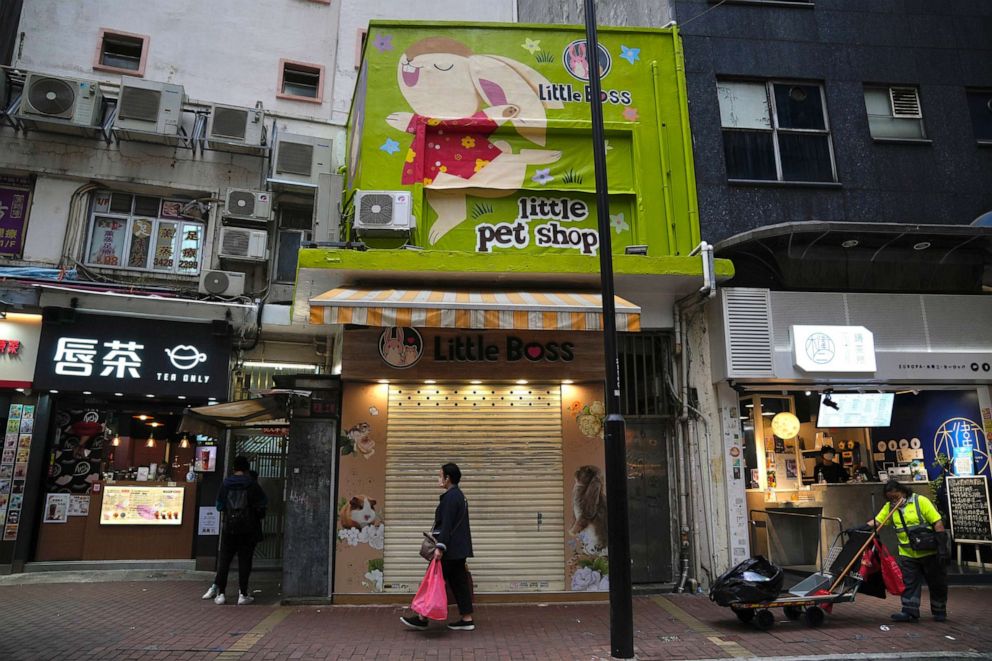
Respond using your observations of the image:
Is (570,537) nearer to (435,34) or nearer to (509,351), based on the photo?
(509,351)

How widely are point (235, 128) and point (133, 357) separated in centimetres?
454

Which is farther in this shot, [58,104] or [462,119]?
[58,104]

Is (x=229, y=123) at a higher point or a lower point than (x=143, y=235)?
higher

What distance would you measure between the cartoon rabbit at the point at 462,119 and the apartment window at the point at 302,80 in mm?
4133

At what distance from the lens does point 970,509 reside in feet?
32.4

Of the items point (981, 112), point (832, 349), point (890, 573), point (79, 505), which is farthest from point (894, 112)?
point (79, 505)

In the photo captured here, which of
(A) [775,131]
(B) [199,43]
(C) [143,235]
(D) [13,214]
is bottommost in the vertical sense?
(C) [143,235]

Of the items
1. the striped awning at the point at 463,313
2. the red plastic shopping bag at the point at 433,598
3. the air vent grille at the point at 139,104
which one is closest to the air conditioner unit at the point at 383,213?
the striped awning at the point at 463,313

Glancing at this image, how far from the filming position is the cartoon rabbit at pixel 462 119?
975 centimetres

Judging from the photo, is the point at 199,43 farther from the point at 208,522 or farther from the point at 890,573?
the point at 890,573

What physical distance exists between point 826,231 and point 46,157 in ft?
42.9

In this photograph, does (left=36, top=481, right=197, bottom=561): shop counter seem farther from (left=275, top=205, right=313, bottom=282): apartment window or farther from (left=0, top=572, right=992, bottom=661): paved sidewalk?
(left=275, top=205, right=313, bottom=282): apartment window

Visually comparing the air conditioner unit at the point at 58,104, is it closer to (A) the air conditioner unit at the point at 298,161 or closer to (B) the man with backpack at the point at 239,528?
(A) the air conditioner unit at the point at 298,161

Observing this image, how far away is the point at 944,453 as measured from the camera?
10305mm
